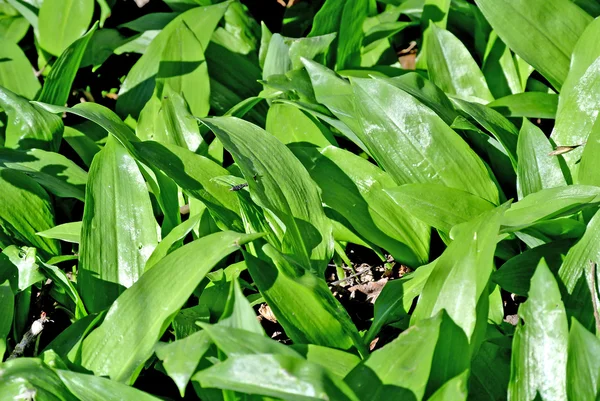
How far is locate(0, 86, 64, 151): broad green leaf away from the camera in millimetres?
2346

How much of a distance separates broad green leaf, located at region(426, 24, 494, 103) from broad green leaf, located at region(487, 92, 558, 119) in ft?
0.42

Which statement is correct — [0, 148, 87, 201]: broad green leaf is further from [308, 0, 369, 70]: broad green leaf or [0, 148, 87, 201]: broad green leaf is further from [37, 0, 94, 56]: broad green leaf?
[308, 0, 369, 70]: broad green leaf

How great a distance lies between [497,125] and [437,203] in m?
0.36

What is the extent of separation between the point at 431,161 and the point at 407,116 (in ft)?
0.45

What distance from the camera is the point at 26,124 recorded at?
7.79 feet

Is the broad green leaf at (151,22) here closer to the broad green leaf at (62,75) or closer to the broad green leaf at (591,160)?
the broad green leaf at (62,75)

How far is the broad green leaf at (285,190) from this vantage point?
6.00 feet

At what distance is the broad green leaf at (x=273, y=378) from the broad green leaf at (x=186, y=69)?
1301 millimetres

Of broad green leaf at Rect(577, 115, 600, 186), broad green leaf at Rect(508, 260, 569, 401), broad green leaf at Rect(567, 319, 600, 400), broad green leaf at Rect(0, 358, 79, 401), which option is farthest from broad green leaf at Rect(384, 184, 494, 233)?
broad green leaf at Rect(0, 358, 79, 401)

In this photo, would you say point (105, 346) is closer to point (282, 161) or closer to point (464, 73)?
point (282, 161)

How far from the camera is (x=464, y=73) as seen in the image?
7.86 feet

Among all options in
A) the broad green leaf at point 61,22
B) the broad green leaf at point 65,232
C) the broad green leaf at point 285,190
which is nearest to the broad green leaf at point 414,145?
the broad green leaf at point 285,190

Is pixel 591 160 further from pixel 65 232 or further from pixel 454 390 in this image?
pixel 65 232

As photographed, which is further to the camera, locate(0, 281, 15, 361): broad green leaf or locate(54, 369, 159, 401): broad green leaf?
locate(0, 281, 15, 361): broad green leaf
